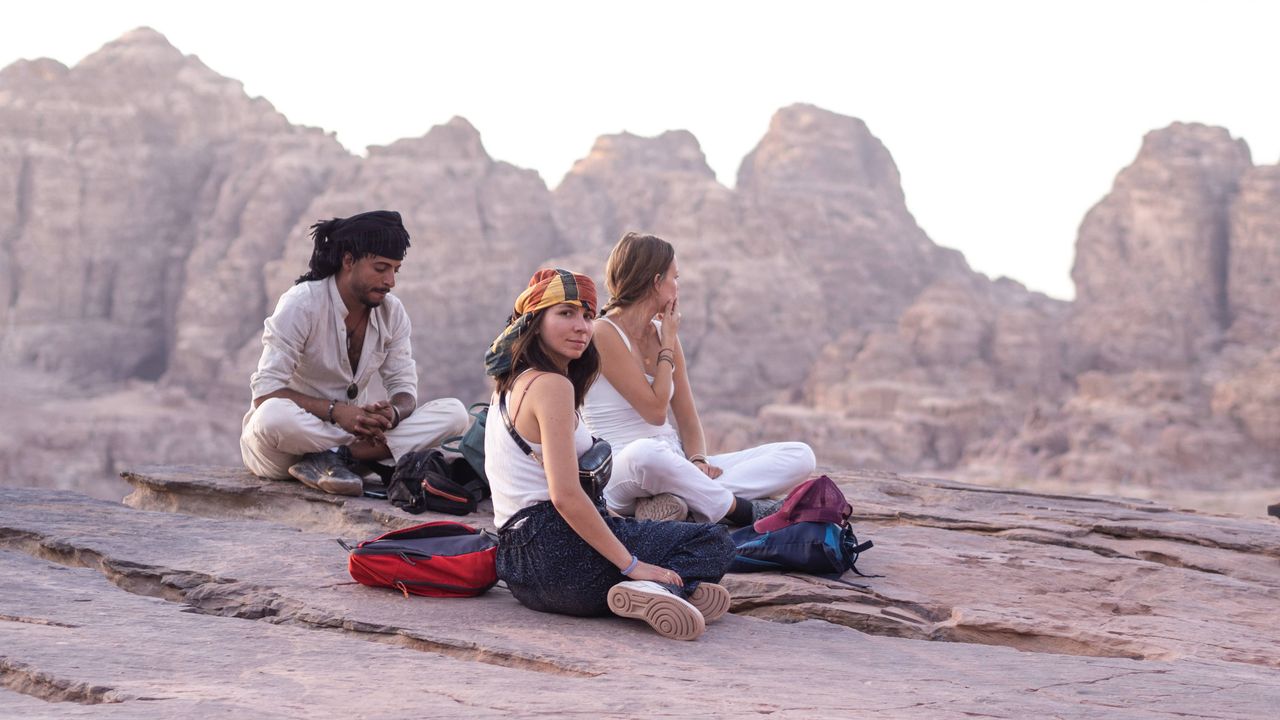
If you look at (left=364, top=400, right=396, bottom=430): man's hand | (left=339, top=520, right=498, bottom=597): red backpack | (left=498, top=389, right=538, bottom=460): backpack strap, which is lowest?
(left=339, top=520, right=498, bottom=597): red backpack

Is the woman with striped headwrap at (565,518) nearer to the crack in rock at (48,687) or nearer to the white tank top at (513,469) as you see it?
the white tank top at (513,469)

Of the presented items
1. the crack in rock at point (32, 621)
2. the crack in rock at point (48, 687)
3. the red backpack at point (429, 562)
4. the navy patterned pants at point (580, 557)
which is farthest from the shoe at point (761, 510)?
the crack in rock at point (48, 687)

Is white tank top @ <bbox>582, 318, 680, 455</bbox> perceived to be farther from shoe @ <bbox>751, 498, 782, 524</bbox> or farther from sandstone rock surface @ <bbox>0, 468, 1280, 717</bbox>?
sandstone rock surface @ <bbox>0, 468, 1280, 717</bbox>

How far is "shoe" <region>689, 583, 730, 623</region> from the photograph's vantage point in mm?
3963

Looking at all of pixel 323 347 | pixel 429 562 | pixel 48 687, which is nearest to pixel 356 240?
pixel 323 347

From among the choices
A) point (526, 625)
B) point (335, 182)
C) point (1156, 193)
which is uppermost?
point (1156, 193)

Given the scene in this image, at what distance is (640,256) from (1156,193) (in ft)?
177

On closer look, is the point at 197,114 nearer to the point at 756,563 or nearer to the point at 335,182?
the point at 335,182

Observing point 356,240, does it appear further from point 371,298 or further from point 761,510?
point 761,510

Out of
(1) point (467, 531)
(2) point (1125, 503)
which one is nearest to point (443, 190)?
(2) point (1125, 503)

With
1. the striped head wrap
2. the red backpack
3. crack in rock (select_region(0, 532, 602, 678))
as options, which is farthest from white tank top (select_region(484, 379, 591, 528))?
crack in rock (select_region(0, 532, 602, 678))

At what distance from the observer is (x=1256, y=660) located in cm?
430

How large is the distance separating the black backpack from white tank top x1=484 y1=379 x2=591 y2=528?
180cm

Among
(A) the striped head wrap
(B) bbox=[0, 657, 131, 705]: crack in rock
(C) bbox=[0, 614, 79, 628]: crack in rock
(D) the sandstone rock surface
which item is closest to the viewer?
(B) bbox=[0, 657, 131, 705]: crack in rock
